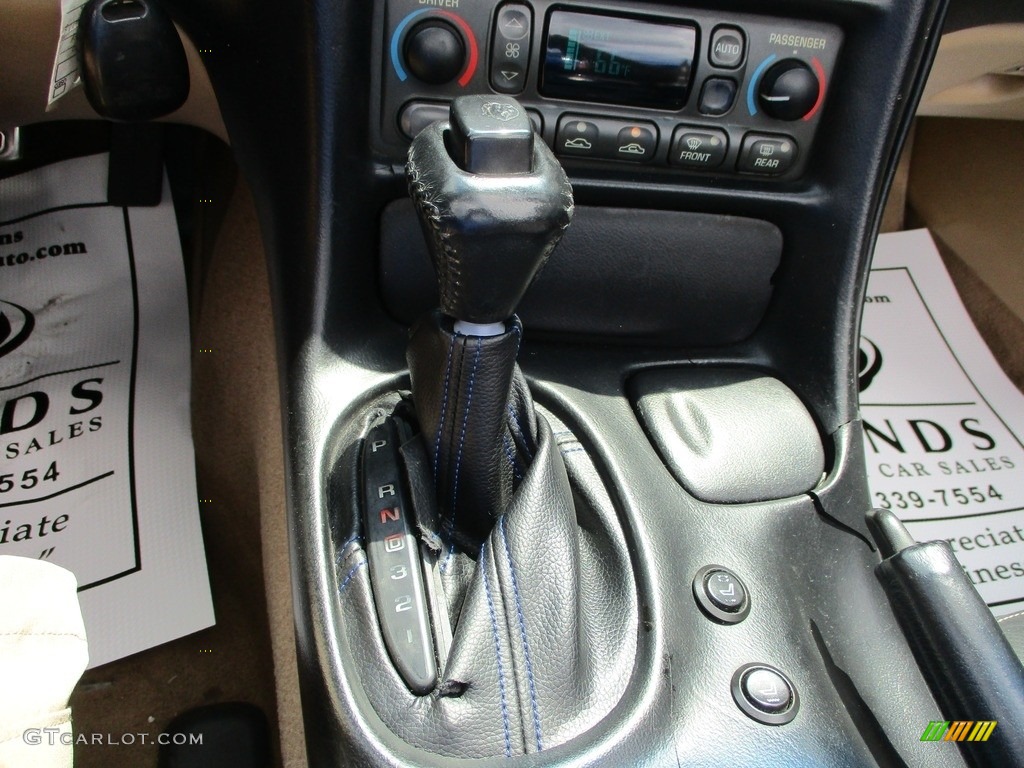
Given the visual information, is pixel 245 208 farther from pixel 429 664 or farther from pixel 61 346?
pixel 429 664

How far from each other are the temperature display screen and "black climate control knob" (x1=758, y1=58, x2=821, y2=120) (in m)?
0.06

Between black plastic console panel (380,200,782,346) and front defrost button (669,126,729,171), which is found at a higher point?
front defrost button (669,126,729,171)

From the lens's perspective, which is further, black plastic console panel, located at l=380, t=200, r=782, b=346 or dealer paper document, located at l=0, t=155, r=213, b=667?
dealer paper document, located at l=0, t=155, r=213, b=667

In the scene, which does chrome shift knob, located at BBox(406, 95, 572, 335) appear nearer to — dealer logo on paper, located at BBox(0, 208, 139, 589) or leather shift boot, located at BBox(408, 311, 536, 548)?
leather shift boot, located at BBox(408, 311, 536, 548)

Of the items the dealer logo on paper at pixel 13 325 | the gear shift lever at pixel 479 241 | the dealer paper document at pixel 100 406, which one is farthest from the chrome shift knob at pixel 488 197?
the dealer logo on paper at pixel 13 325

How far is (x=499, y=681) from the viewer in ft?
1.62

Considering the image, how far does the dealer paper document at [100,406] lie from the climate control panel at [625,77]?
0.50m

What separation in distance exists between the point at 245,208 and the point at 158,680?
562mm

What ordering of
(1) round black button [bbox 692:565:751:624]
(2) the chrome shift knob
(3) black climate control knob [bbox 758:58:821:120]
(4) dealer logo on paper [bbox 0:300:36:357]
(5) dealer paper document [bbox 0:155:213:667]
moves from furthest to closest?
(4) dealer logo on paper [bbox 0:300:36:357], (5) dealer paper document [bbox 0:155:213:667], (3) black climate control knob [bbox 758:58:821:120], (1) round black button [bbox 692:565:751:624], (2) the chrome shift knob

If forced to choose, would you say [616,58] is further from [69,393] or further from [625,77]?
[69,393]

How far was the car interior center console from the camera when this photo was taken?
49 centimetres

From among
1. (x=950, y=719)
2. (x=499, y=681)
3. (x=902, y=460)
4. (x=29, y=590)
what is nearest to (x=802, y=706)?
(x=950, y=719)

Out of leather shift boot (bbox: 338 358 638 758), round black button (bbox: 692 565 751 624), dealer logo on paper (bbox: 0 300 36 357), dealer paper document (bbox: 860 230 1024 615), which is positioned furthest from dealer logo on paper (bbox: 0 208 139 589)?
dealer paper document (bbox: 860 230 1024 615)

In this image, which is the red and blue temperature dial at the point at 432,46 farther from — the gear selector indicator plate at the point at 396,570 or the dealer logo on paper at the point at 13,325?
the dealer logo on paper at the point at 13,325
